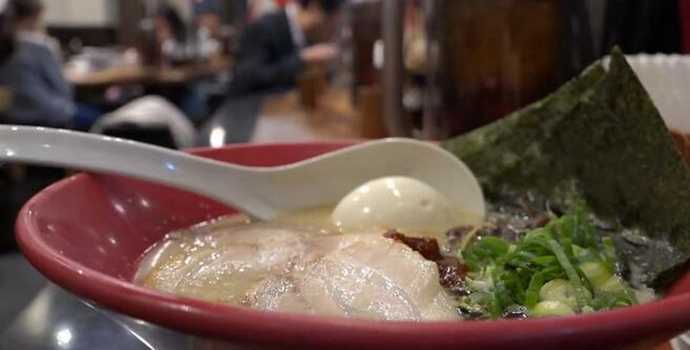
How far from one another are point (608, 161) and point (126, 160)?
24.3 inches

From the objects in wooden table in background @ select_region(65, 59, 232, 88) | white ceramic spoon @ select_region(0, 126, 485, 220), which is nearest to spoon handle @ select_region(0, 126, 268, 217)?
white ceramic spoon @ select_region(0, 126, 485, 220)

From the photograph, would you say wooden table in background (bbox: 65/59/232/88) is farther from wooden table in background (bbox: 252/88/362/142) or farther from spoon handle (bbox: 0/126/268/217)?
spoon handle (bbox: 0/126/268/217)

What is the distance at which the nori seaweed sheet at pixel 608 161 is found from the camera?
31.7 inches

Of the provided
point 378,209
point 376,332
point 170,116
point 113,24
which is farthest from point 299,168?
point 113,24

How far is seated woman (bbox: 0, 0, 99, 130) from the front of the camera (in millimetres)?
3994

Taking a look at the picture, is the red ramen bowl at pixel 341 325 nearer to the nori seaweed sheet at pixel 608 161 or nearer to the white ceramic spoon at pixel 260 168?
the white ceramic spoon at pixel 260 168

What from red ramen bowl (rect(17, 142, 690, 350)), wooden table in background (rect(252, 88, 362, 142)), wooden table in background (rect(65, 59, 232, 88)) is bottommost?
wooden table in background (rect(65, 59, 232, 88))

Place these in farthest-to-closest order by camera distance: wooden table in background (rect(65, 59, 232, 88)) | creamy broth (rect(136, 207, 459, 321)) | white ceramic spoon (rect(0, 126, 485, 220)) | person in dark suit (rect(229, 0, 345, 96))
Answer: wooden table in background (rect(65, 59, 232, 88)) < person in dark suit (rect(229, 0, 345, 96)) < white ceramic spoon (rect(0, 126, 485, 220)) < creamy broth (rect(136, 207, 459, 321))

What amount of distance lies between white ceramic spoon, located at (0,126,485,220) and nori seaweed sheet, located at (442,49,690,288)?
0.30 feet

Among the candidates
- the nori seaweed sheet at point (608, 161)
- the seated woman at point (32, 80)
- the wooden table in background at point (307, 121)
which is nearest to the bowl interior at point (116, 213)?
the nori seaweed sheet at point (608, 161)

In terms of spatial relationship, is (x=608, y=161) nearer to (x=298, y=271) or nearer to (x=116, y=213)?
(x=298, y=271)

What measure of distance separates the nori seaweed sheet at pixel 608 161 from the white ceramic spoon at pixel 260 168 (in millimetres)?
91

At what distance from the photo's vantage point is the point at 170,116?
8.71 ft

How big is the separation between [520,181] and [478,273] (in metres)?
0.35
